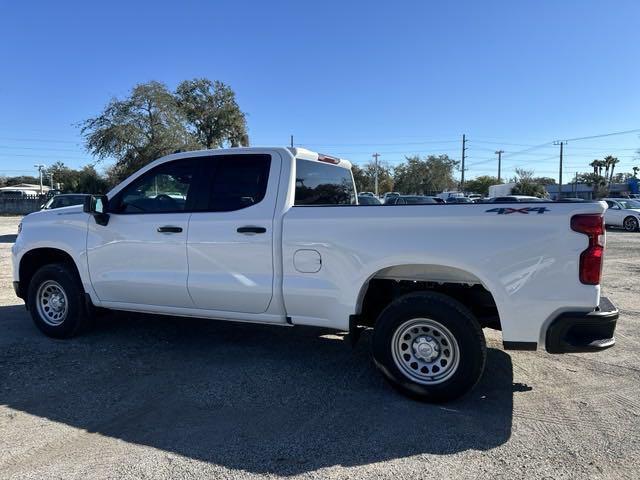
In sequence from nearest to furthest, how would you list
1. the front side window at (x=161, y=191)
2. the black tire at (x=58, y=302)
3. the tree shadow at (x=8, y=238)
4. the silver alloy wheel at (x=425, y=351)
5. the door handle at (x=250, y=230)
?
1. the silver alloy wheel at (x=425, y=351)
2. the door handle at (x=250, y=230)
3. the front side window at (x=161, y=191)
4. the black tire at (x=58, y=302)
5. the tree shadow at (x=8, y=238)

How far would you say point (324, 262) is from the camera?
13.5 feet

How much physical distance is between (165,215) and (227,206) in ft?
2.21

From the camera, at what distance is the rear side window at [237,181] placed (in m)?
4.52

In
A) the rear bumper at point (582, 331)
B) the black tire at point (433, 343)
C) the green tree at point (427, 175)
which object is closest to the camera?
the rear bumper at point (582, 331)

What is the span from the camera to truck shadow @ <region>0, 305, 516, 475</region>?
3.32m

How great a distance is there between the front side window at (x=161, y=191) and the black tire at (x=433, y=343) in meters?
2.26

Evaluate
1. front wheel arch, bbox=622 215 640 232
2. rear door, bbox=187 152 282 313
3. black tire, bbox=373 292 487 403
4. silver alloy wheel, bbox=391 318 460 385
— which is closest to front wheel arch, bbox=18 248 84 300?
rear door, bbox=187 152 282 313

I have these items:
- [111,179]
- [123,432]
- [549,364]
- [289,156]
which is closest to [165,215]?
[289,156]

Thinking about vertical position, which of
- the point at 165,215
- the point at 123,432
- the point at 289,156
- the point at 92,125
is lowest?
the point at 123,432

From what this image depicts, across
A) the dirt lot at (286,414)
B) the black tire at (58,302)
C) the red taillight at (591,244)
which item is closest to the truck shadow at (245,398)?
the dirt lot at (286,414)

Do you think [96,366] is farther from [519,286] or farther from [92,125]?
[92,125]

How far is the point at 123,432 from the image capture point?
3.51m

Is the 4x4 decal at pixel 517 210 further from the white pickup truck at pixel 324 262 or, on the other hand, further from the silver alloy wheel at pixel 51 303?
the silver alloy wheel at pixel 51 303

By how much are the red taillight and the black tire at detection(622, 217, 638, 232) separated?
2288cm
